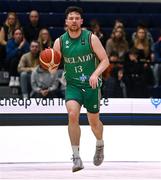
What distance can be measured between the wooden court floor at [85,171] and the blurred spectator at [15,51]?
3511 millimetres

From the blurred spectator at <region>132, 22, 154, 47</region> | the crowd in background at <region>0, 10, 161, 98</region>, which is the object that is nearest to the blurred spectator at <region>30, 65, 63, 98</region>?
the crowd in background at <region>0, 10, 161, 98</region>

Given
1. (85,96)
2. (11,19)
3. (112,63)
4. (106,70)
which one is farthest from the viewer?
(11,19)

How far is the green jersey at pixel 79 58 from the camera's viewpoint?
721cm

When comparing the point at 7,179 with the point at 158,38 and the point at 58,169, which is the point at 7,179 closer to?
the point at 58,169

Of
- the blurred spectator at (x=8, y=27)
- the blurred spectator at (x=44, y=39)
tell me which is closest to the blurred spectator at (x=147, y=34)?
the blurred spectator at (x=44, y=39)

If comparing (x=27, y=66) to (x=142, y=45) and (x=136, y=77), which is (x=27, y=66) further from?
(x=142, y=45)

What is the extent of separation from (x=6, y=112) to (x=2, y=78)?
1310 millimetres

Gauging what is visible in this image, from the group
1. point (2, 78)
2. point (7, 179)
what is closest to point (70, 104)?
point (7, 179)

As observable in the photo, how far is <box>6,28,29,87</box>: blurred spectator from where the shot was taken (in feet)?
38.1

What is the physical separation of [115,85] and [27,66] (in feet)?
4.89

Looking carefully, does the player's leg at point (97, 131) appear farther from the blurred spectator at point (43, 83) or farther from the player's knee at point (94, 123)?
the blurred spectator at point (43, 83)

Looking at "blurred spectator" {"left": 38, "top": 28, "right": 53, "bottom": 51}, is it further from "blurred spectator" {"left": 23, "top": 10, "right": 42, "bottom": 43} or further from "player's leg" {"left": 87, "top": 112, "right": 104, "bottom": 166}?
"player's leg" {"left": 87, "top": 112, "right": 104, "bottom": 166}

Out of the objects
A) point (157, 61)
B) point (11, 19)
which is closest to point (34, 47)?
point (11, 19)

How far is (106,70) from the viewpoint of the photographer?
1138cm
